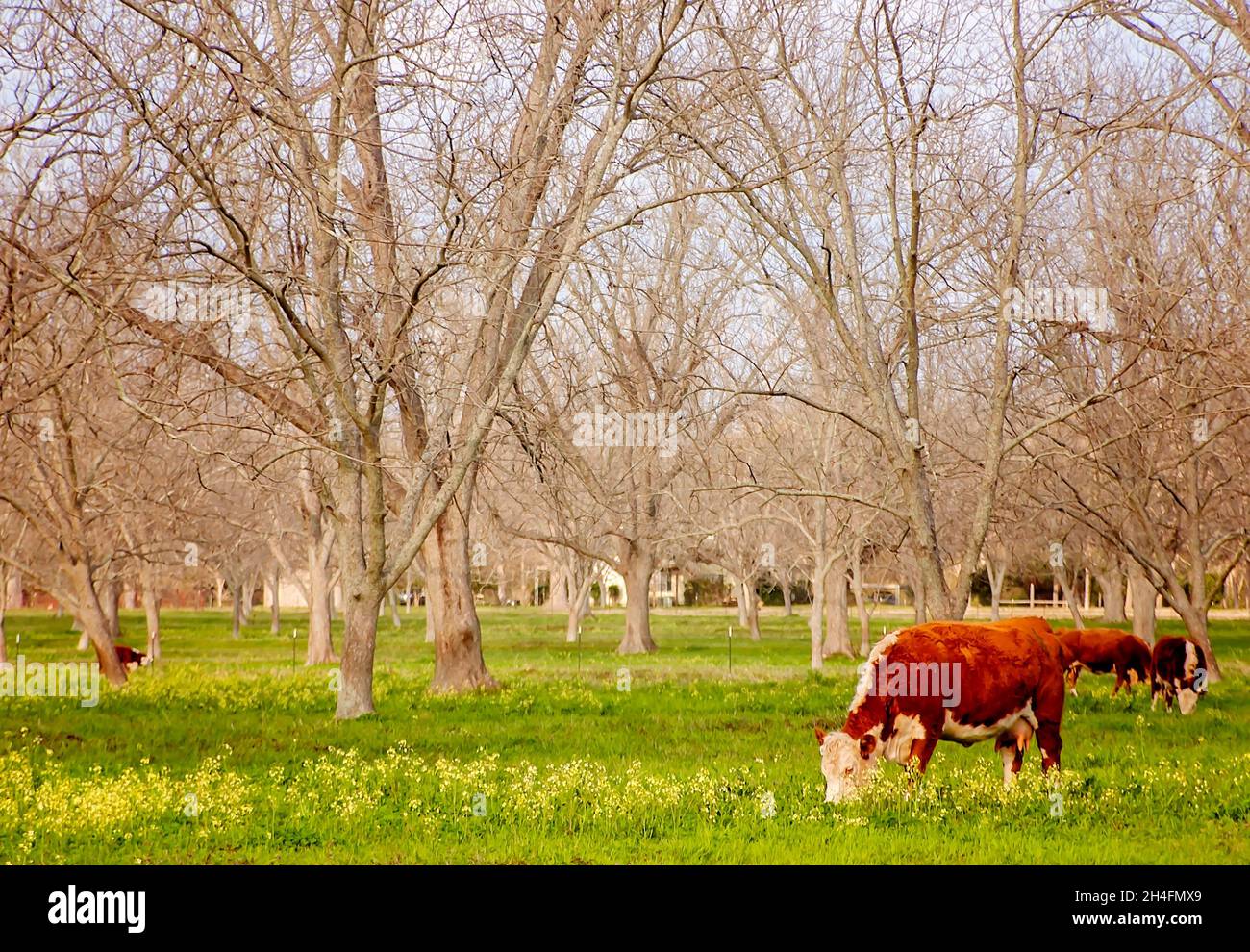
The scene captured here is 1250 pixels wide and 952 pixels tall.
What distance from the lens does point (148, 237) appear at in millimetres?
11430

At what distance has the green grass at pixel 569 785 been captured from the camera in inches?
336

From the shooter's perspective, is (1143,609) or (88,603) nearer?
(88,603)

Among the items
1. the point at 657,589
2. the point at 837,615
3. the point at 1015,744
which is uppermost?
the point at 1015,744

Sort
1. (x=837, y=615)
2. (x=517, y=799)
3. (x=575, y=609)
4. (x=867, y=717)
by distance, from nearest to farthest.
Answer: (x=867, y=717) < (x=517, y=799) < (x=837, y=615) < (x=575, y=609)

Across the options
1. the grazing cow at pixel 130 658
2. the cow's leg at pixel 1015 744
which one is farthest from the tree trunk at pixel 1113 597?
the cow's leg at pixel 1015 744

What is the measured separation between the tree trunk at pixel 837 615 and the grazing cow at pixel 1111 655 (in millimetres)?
13188

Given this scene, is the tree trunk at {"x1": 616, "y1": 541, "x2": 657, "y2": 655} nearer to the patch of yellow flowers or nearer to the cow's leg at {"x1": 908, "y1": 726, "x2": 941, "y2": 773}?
the patch of yellow flowers

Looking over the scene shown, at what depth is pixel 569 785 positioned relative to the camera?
416 inches

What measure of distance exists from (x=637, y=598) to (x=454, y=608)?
1774 centimetres

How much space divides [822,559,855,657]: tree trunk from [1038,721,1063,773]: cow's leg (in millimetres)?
24228

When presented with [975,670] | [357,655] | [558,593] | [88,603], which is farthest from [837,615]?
[558,593]

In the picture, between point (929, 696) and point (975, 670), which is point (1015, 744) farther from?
point (929, 696)

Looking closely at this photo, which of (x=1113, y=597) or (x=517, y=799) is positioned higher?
(x=517, y=799)

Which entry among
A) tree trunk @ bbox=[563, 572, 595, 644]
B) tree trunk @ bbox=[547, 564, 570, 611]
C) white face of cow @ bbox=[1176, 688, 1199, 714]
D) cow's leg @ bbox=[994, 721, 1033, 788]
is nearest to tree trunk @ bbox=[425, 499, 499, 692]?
white face of cow @ bbox=[1176, 688, 1199, 714]
